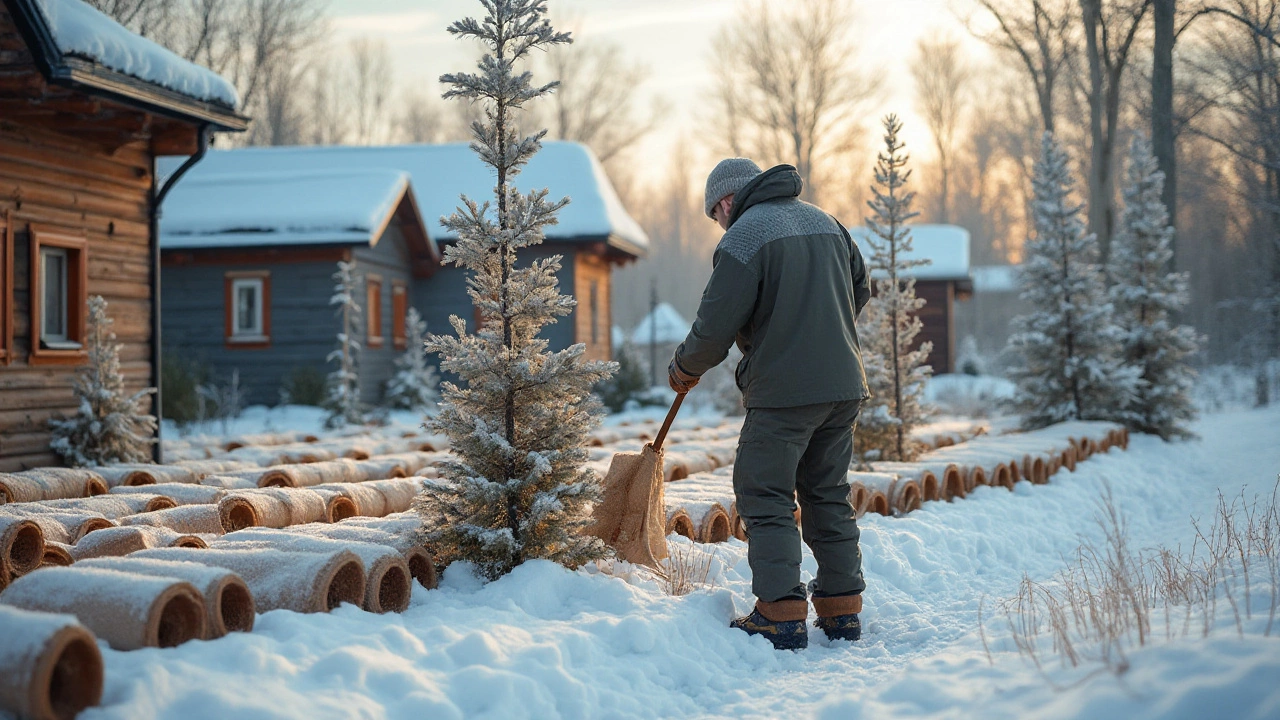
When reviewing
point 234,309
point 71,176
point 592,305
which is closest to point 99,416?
point 71,176

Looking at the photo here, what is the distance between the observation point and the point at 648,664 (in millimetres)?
3764

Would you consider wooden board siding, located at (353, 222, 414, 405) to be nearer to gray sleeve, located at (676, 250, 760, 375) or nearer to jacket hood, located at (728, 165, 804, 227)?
jacket hood, located at (728, 165, 804, 227)

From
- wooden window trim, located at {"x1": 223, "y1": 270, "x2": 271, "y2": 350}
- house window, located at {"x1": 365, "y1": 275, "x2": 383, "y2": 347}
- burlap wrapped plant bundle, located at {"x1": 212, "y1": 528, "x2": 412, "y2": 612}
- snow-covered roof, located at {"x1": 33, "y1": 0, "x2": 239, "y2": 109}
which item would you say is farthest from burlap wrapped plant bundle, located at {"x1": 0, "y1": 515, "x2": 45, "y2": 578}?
house window, located at {"x1": 365, "y1": 275, "x2": 383, "y2": 347}

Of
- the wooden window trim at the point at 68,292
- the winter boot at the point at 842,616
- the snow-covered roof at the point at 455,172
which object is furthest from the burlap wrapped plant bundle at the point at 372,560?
the snow-covered roof at the point at 455,172

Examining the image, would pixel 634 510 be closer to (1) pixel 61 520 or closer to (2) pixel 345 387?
(1) pixel 61 520

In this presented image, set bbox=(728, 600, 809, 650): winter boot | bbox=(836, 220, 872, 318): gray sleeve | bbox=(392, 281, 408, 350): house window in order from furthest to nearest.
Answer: bbox=(392, 281, 408, 350): house window < bbox=(836, 220, 872, 318): gray sleeve < bbox=(728, 600, 809, 650): winter boot

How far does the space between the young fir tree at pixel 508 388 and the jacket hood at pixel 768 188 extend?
2.99 ft

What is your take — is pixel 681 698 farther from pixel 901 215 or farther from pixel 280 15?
pixel 280 15

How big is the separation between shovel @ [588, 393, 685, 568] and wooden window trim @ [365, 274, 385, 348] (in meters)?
14.1

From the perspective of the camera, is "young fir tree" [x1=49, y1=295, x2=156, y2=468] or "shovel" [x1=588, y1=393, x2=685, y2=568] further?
"young fir tree" [x1=49, y1=295, x2=156, y2=468]

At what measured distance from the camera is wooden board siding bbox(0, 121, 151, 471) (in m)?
8.28

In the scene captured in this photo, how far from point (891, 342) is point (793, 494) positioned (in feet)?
16.4

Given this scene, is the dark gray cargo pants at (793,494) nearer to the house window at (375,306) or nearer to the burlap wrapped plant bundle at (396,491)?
the burlap wrapped plant bundle at (396,491)

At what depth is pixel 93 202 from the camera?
9258 millimetres
